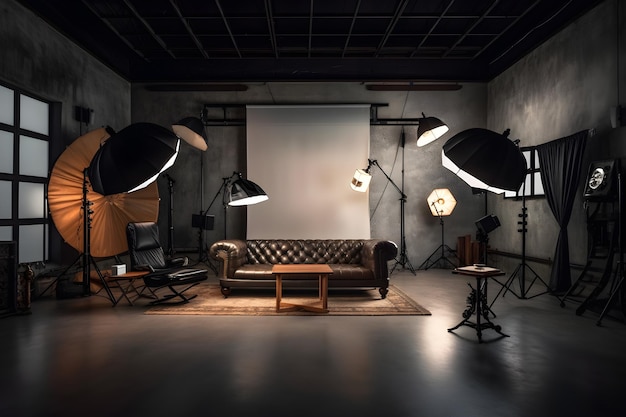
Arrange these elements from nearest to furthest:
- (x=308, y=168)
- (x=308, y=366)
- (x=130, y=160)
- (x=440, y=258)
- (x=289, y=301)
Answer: (x=308, y=366), (x=130, y=160), (x=289, y=301), (x=308, y=168), (x=440, y=258)

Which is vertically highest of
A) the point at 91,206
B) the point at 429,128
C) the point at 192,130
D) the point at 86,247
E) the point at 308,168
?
the point at 429,128

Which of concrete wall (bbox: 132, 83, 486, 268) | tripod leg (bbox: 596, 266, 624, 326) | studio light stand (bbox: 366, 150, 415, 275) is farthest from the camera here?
concrete wall (bbox: 132, 83, 486, 268)

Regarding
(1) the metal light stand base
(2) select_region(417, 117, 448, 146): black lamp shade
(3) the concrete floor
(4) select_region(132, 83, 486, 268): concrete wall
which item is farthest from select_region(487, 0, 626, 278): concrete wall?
(3) the concrete floor

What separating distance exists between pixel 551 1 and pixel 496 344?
5.08m

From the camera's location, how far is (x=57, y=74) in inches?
231

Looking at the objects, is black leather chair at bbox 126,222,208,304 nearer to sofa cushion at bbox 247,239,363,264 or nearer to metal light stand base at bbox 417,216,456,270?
sofa cushion at bbox 247,239,363,264

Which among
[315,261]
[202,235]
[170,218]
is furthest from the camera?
[202,235]

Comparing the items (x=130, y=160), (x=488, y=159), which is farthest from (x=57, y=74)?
(x=488, y=159)

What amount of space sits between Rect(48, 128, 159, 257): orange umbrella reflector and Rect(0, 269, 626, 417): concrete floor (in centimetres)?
125

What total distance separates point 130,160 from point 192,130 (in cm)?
192

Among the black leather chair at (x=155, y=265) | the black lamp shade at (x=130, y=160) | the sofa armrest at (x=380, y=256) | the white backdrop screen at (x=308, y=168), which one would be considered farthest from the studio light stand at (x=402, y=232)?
the black lamp shade at (x=130, y=160)

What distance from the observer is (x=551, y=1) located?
19.0 ft

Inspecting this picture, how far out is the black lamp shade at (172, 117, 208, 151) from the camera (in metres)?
5.07

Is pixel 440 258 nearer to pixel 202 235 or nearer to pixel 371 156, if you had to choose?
pixel 371 156
